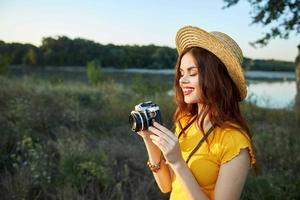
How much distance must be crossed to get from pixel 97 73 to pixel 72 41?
5290 mm

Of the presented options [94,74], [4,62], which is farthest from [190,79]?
[94,74]

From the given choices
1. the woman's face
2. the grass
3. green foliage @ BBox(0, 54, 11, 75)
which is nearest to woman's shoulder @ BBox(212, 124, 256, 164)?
the woman's face

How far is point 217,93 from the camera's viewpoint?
1.75m

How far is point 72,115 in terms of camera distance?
6672 mm

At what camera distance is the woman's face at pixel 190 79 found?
1.77 metres

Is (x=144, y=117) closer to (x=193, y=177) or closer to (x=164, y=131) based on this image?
(x=164, y=131)

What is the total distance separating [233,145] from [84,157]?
2904 millimetres

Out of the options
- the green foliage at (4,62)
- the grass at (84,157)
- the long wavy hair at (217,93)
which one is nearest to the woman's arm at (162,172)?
the long wavy hair at (217,93)

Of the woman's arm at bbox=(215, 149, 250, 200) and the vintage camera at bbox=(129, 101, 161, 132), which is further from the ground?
the vintage camera at bbox=(129, 101, 161, 132)

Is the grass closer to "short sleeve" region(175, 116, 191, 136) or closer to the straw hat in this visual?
"short sleeve" region(175, 116, 191, 136)

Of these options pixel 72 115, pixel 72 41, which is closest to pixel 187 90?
pixel 72 115

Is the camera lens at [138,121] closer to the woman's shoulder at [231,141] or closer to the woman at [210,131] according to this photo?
the woman at [210,131]

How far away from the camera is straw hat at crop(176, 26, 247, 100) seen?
175 centimetres

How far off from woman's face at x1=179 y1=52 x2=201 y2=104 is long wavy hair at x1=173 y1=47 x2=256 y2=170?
0.02 meters
